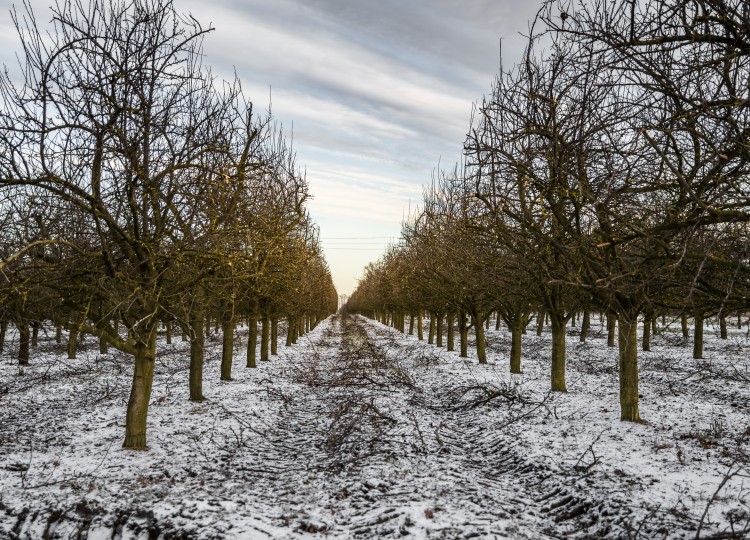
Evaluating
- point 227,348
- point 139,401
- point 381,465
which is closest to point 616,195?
point 381,465

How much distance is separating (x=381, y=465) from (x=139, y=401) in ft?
15.2

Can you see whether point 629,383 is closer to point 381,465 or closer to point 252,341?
point 381,465

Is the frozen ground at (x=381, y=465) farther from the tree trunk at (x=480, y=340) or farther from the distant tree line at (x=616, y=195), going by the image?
the tree trunk at (x=480, y=340)

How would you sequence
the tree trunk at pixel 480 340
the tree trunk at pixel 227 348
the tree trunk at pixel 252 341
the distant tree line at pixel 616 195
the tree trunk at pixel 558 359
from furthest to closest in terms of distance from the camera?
the tree trunk at pixel 480 340 < the tree trunk at pixel 252 341 < the tree trunk at pixel 227 348 < the tree trunk at pixel 558 359 < the distant tree line at pixel 616 195

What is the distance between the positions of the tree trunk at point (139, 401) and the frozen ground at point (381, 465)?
346 millimetres

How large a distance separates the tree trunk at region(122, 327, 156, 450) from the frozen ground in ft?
1.14

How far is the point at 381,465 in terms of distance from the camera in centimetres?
796

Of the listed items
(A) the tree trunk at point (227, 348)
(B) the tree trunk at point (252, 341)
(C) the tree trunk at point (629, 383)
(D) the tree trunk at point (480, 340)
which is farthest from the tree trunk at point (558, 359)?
(B) the tree trunk at point (252, 341)

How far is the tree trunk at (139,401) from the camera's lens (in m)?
8.74

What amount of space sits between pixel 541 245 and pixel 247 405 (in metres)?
8.49

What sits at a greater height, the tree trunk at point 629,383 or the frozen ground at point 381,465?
the tree trunk at point 629,383

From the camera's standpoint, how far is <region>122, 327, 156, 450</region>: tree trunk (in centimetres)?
874

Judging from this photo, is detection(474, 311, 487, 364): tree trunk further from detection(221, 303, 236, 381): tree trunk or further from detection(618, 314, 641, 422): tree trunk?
detection(618, 314, 641, 422): tree trunk

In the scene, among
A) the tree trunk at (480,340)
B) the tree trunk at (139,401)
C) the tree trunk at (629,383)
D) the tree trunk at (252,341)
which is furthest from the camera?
the tree trunk at (480,340)
